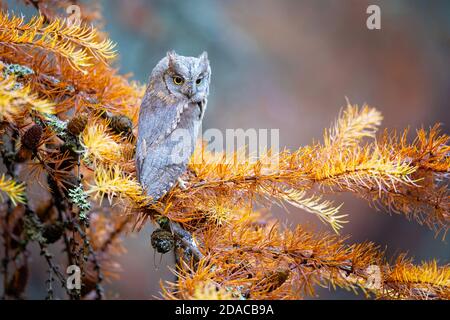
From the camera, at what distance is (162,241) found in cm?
60

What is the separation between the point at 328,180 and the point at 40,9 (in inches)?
24.8

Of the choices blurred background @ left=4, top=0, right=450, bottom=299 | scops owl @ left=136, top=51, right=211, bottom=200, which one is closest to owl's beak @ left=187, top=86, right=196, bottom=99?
scops owl @ left=136, top=51, right=211, bottom=200

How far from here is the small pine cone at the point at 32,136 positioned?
0.61 m

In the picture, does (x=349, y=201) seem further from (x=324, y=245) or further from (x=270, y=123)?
(x=324, y=245)

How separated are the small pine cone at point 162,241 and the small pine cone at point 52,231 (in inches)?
11.1

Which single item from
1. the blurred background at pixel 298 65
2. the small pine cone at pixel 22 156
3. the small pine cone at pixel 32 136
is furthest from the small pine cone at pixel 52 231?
the blurred background at pixel 298 65

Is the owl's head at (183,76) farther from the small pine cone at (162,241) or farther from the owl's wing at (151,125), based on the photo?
the small pine cone at (162,241)

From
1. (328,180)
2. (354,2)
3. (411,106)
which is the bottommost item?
(328,180)

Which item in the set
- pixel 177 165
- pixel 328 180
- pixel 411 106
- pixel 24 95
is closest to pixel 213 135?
pixel 177 165

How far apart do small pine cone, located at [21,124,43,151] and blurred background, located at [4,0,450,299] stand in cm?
83

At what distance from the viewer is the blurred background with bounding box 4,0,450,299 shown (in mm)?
1384

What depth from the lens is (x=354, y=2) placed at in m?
1.42

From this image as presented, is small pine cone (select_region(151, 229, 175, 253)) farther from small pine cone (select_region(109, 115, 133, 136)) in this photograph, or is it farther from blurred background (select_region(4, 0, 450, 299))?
blurred background (select_region(4, 0, 450, 299))

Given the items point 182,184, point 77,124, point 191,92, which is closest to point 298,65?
point 191,92
